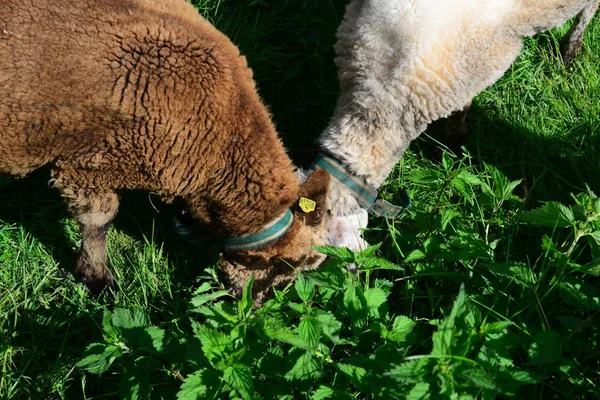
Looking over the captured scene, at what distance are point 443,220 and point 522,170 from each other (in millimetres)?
1170

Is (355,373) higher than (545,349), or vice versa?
(545,349)

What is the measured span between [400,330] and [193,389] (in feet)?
2.78

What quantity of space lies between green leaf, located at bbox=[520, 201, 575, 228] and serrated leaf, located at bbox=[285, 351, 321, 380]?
1257 mm

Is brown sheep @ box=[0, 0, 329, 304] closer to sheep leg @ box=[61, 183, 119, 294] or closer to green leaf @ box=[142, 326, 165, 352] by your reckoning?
sheep leg @ box=[61, 183, 119, 294]

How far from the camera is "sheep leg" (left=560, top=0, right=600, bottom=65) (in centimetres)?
383

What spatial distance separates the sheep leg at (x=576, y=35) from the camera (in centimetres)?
383

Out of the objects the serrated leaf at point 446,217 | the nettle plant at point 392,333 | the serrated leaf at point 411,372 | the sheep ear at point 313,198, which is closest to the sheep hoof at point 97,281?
the nettle plant at point 392,333

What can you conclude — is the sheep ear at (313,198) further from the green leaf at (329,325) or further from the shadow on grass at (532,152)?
the shadow on grass at (532,152)

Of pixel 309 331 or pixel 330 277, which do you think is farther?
pixel 330 277

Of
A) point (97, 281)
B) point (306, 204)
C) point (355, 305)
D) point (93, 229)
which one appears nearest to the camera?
point (355, 305)

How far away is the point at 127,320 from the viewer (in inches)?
92.0

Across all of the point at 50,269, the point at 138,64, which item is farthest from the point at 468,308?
the point at 50,269

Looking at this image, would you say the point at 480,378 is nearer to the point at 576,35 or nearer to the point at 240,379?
the point at 240,379

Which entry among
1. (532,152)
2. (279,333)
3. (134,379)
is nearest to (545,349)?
(279,333)
